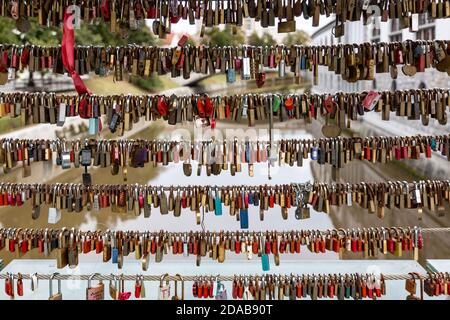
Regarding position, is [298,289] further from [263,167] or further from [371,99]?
[263,167]

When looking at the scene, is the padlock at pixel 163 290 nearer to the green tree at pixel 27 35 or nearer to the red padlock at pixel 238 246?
the red padlock at pixel 238 246

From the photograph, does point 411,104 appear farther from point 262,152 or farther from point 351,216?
point 351,216

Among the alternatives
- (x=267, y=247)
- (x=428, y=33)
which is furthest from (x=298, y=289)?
(x=428, y=33)

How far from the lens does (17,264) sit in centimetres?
440

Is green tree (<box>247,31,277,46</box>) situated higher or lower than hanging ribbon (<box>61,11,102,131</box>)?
higher

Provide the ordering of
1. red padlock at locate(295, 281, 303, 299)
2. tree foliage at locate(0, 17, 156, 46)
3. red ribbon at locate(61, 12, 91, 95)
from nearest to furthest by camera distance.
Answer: red ribbon at locate(61, 12, 91, 95) → red padlock at locate(295, 281, 303, 299) → tree foliage at locate(0, 17, 156, 46)

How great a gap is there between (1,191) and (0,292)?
1.00 metres

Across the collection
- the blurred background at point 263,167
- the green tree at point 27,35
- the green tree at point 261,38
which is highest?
the green tree at point 27,35

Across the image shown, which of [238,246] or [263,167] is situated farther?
[263,167]

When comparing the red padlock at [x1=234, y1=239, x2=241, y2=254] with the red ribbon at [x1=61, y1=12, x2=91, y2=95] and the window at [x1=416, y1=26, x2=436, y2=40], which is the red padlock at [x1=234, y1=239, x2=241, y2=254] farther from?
the window at [x1=416, y1=26, x2=436, y2=40]

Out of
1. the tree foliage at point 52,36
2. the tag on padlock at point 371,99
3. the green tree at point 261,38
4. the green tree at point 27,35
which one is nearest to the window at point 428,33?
the green tree at point 261,38

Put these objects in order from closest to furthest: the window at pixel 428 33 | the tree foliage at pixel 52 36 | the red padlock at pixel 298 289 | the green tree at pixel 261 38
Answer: the red padlock at pixel 298 289, the window at pixel 428 33, the green tree at pixel 261 38, the tree foliage at pixel 52 36

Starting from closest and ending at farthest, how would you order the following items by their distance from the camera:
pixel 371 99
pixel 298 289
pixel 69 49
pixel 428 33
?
1. pixel 69 49
2. pixel 371 99
3. pixel 298 289
4. pixel 428 33

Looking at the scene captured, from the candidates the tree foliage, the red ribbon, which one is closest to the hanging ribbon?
the red ribbon
